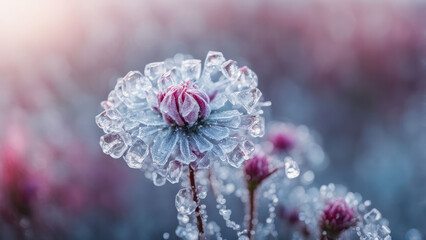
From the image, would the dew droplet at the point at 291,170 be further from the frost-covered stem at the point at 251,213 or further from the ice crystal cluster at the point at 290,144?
the ice crystal cluster at the point at 290,144

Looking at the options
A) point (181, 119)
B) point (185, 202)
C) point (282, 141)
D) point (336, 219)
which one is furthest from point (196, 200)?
point (282, 141)

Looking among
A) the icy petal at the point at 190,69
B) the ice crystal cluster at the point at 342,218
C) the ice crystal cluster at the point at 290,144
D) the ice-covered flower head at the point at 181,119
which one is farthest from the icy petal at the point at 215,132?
the ice crystal cluster at the point at 290,144

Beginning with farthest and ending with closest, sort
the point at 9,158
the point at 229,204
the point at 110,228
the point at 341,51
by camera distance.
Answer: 1. the point at 341,51
2. the point at 229,204
3. the point at 110,228
4. the point at 9,158

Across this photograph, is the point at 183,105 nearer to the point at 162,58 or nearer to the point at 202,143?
the point at 202,143

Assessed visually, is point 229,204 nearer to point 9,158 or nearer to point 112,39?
point 9,158

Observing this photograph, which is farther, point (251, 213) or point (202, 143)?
point (251, 213)

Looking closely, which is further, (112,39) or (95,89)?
(112,39)

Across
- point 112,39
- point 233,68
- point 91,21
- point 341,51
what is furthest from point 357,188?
point 91,21
